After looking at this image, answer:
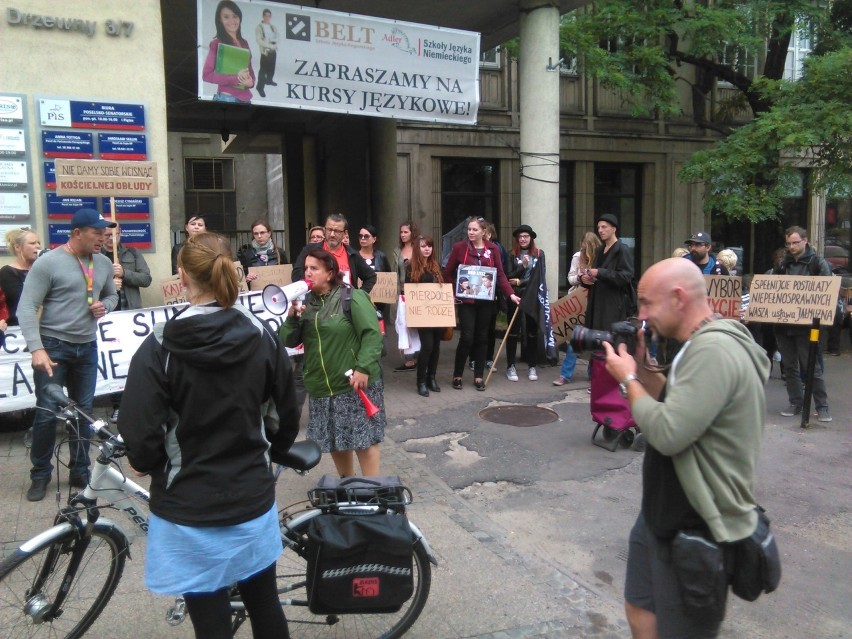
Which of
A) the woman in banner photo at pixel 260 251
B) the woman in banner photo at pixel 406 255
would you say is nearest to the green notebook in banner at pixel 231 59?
the woman in banner photo at pixel 260 251

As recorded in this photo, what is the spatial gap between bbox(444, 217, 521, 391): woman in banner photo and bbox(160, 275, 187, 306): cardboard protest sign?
3.11 m

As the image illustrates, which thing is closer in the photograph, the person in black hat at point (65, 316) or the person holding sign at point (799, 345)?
the person in black hat at point (65, 316)

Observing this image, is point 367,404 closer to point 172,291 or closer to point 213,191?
point 172,291

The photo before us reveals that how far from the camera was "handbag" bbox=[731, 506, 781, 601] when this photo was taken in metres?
2.42

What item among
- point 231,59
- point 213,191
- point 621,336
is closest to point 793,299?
point 621,336

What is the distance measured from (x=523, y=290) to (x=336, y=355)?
5223 mm

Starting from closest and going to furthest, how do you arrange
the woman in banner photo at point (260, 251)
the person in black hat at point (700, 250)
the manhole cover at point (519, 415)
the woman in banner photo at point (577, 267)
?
the manhole cover at point (519, 415) → the woman in banner photo at point (260, 251) → the person in black hat at point (700, 250) → the woman in banner photo at point (577, 267)

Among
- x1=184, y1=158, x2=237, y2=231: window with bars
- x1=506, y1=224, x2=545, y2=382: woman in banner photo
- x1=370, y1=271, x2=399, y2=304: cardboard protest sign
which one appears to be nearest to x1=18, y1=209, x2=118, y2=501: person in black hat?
x1=370, y1=271, x2=399, y2=304: cardboard protest sign

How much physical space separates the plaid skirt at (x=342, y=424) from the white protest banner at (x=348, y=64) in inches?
188

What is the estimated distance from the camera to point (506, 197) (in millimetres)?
16875

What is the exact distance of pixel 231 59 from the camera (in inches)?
326

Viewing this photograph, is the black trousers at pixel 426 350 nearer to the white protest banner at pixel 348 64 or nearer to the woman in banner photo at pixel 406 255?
the woman in banner photo at pixel 406 255

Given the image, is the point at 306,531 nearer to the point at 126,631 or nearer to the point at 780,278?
the point at 126,631

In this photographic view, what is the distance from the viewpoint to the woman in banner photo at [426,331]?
8805 millimetres
